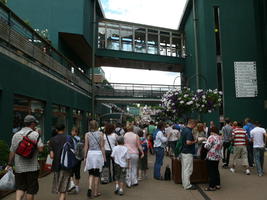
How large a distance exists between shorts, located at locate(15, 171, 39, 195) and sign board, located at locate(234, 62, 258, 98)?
67.1 feet

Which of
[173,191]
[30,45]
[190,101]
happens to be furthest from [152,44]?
[173,191]

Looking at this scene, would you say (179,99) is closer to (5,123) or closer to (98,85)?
(5,123)

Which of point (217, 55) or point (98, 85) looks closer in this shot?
point (217, 55)

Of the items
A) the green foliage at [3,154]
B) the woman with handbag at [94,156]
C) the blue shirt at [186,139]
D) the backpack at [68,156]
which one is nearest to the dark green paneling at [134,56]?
the green foliage at [3,154]

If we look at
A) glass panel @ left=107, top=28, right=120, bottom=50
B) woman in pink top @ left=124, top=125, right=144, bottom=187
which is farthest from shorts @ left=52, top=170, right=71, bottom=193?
glass panel @ left=107, top=28, right=120, bottom=50

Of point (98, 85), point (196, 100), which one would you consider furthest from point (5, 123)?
point (98, 85)

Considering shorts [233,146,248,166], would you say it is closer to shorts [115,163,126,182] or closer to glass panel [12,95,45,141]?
shorts [115,163,126,182]

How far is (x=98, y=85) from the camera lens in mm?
25750

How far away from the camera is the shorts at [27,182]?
492cm

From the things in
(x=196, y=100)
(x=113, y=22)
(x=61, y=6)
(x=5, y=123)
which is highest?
(x=113, y=22)

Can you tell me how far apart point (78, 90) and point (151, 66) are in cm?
1396

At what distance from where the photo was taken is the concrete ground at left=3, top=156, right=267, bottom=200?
6359mm

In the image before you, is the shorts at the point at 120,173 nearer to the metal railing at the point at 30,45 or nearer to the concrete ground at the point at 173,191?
the concrete ground at the point at 173,191

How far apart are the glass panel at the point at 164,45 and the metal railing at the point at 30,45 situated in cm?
1455
